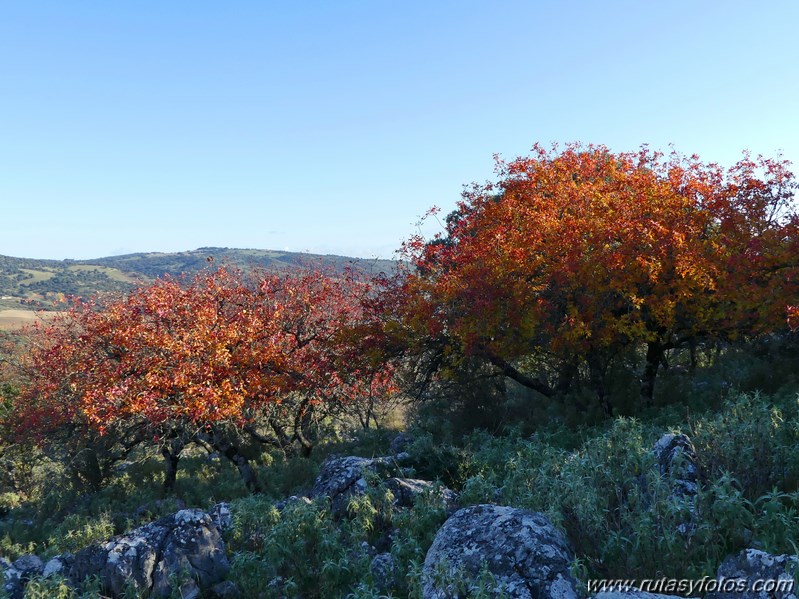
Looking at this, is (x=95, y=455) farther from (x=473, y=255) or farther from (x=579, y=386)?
(x=579, y=386)

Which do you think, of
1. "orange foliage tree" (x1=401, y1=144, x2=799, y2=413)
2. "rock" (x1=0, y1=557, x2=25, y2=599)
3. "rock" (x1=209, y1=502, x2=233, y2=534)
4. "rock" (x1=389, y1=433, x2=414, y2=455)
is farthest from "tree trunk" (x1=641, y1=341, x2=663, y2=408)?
"rock" (x1=0, y1=557, x2=25, y2=599)

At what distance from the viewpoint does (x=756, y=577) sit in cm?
429

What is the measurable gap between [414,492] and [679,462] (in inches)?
178

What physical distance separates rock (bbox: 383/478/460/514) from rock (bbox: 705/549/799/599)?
432 centimetres

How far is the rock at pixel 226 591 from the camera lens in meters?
7.59

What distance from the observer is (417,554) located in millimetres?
6746

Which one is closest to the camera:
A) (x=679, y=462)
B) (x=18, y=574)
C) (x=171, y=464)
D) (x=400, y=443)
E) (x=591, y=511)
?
(x=591, y=511)

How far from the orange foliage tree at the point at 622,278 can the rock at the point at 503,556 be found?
8330 millimetres

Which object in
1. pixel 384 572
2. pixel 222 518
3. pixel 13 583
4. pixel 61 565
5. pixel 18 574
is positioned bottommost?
pixel 18 574

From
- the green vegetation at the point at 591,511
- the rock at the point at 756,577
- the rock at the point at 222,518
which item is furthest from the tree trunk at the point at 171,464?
the rock at the point at 756,577

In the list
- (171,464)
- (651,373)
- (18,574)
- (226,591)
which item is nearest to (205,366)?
(171,464)

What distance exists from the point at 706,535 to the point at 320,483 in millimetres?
7379

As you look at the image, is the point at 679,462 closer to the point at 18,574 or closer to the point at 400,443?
the point at 18,574

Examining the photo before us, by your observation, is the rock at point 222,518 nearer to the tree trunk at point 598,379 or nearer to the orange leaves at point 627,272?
the orange leaves at point 627,272
